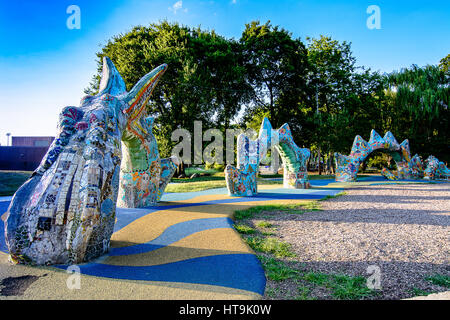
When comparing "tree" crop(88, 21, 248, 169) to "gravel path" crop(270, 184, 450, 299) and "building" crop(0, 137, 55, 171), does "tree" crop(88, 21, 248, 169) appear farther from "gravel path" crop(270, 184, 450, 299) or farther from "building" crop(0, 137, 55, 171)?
"gravel path" crop(270, 184, 450, 299)

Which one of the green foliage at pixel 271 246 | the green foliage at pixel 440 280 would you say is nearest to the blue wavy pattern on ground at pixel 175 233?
the green foliage at pixel 271 246

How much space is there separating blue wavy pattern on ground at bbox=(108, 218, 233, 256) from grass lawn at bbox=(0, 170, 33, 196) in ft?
27.2

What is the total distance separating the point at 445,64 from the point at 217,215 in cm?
2975

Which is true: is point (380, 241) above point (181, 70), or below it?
below

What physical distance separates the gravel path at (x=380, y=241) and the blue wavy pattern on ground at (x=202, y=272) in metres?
0.87

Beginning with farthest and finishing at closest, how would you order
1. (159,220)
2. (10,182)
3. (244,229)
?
(10,182) → (159,220) → (244,229)

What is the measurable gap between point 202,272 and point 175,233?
1.77 meters

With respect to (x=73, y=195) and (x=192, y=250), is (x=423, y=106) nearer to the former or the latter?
(x=192, y=250)

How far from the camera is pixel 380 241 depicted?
165 inches

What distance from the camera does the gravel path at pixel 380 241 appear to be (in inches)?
119

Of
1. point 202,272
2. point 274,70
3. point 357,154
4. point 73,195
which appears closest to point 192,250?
point 202,272

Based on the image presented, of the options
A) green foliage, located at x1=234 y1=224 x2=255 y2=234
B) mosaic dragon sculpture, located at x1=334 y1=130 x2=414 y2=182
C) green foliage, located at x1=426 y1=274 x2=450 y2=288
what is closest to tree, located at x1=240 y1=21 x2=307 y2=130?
mosaic dragon sculpture, located at x1=334 y1=130 x2=414 y2=182

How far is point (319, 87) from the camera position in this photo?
21.9 metres

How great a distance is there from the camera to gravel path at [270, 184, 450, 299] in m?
3.01
